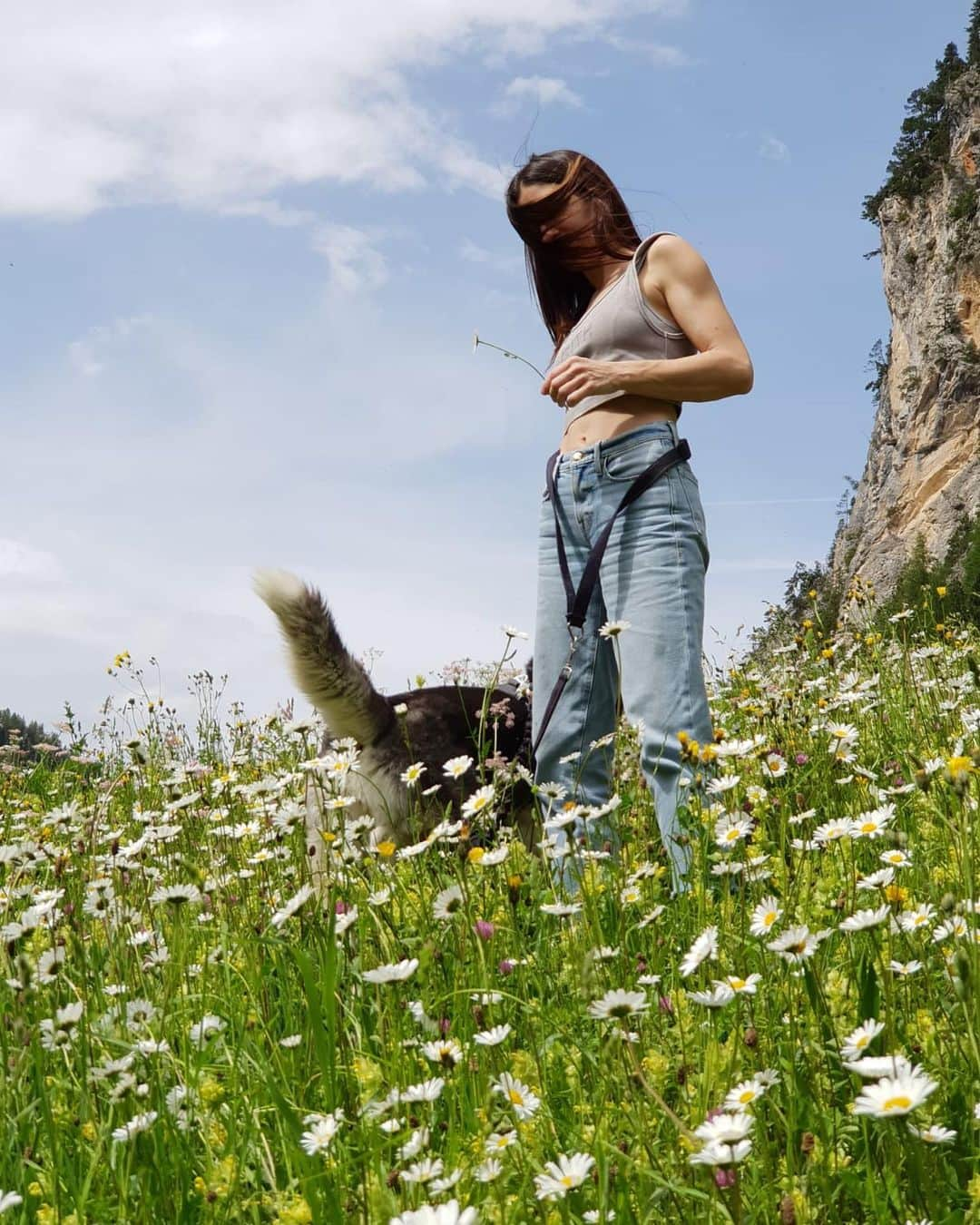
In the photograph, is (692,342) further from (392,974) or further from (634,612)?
(392,974)

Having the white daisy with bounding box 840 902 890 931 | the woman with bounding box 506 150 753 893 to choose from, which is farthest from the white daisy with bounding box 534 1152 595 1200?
the woman with bounding box 506 150 753 893

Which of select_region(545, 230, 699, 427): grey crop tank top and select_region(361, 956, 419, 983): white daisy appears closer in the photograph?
select_region(361, 956, 419, 983): white daisy

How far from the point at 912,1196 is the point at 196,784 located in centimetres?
360

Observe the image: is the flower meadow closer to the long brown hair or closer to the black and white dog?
the black and white dog

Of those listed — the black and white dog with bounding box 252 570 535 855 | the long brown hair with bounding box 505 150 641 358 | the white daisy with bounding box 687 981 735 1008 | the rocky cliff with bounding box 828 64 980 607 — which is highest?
the rocky cliff with bounding box 828 64 980 607

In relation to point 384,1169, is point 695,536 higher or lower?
higher

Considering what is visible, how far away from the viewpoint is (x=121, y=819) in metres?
5.97

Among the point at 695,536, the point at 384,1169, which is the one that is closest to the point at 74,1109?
the point at 384,1169

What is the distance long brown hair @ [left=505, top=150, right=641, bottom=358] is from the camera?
4473 mm

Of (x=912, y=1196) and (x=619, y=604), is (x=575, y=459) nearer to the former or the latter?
(x=619, y=604)

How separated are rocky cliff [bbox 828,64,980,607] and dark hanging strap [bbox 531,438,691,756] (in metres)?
50.3

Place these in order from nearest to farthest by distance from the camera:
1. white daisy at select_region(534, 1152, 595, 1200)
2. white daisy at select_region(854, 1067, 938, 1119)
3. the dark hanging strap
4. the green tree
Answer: white daisy at select_region(854, 1067, 938, 1119) < white daisy at select_region(534, 1152, 595, 1200) < the dark hanging strap < the green tree

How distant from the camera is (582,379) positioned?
3.92 metres

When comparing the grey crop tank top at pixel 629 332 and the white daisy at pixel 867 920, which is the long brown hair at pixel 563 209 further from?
the white daisy at pixel 867 920
